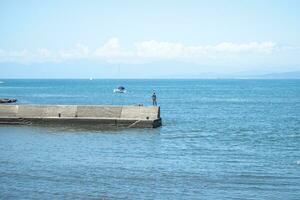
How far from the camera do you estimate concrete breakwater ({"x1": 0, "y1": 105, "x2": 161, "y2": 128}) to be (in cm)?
4341

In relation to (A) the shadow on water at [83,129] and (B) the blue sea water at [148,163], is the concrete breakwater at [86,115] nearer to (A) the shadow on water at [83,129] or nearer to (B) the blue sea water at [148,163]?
(A) the shadow on water at [83,129]

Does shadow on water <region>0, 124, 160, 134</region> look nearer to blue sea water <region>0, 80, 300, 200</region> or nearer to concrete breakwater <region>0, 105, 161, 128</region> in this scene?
blue sea water <region>0, 80, 300, 200</region>

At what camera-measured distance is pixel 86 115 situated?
4462 cm

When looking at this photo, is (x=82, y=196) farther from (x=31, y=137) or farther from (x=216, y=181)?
(x=31, y=137)

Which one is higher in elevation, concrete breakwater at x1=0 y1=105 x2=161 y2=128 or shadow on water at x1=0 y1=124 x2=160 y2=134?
concrete breakwater at x1=0 y1=105 x2=161 y2=128

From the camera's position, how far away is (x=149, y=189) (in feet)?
69.9

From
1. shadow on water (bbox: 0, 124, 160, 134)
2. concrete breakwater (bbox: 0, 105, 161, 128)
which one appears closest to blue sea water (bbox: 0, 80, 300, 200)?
shadow on water (bbox: 0, 124, 160, 134)

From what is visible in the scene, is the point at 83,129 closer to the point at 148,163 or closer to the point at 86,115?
the point at 86,115

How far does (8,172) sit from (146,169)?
6124 mm

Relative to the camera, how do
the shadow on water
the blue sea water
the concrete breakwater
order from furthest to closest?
1. the concrete breakwater
2. the shadow on water
3. the blue sea water

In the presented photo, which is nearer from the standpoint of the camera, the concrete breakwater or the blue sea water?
the blue sea water

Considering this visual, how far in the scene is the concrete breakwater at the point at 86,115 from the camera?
142ft

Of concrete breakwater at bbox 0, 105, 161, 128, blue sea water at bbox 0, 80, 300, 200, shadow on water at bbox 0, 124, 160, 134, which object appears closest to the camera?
blue sea water at bbox 0, 80, 300, 200

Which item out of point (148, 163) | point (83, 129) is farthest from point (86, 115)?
point (148, 163)
